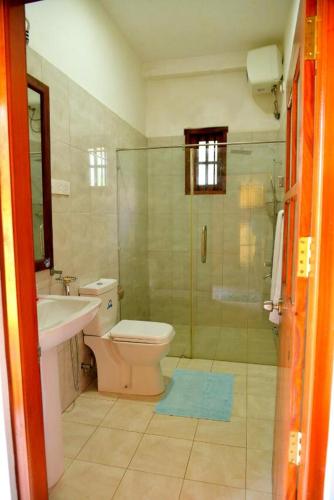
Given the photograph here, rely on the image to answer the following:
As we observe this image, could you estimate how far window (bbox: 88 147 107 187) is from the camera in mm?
2529

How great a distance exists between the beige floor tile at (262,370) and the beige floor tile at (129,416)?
3.22 ft

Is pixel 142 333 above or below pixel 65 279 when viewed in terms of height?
below

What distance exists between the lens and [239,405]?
2336mm

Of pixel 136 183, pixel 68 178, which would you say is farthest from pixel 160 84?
pixel 68 178

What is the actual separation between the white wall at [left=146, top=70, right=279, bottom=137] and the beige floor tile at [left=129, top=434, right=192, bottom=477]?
117 inches

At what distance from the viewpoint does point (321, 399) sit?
84cm

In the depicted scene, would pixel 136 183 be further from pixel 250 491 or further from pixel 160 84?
pixel 250 491

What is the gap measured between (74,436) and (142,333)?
75 centimetres

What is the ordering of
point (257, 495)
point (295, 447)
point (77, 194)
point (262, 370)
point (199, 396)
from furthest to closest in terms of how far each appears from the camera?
point (262, 370) → point (199, 396) → point (77, 194) → point (257, 495) → point (295, 447)

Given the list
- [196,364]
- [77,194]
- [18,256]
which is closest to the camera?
[18,256]

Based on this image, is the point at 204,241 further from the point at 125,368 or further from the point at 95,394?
the point at 95,394

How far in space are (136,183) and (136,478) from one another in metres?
2.48

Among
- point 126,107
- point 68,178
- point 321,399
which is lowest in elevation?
point 321,399

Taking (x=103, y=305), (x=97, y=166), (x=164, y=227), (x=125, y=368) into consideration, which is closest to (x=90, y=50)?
(x=97, y=166)
